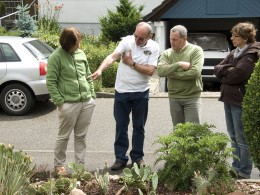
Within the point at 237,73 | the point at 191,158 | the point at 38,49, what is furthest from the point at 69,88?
the point at 38,49

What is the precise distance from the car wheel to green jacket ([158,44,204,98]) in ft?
15.8

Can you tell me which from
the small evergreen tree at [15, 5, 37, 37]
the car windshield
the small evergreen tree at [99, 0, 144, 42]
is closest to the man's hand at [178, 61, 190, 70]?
the car windshield

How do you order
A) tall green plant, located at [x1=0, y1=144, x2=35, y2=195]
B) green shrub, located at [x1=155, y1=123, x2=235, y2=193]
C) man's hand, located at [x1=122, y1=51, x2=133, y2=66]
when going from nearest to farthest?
tall green plant, located at [x1=0, y1=144, x2=35, y2=195] → green shrub, located at [x1=155, y1=123, x2=235, y2=193] → man's hand, located at [x1=122, y1=51, x2=133, y2=66]

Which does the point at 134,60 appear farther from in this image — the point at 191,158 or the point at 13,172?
the point at 13,172

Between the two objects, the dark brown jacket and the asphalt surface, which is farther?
the asphalt surface

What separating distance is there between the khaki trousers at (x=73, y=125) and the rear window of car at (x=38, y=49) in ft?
15.0

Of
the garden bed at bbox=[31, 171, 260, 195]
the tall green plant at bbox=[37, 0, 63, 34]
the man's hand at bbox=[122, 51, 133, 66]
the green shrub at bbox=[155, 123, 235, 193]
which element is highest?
the tall green plant at bbox=[37, 0, 63, 34]

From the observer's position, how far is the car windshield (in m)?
15.6

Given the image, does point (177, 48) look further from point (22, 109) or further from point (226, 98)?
point (22, 109)

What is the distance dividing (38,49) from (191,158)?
659 cm

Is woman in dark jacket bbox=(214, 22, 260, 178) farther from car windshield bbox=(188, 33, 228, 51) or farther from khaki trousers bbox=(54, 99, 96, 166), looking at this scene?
car windshield bbox=(188, 33, 228, 51)

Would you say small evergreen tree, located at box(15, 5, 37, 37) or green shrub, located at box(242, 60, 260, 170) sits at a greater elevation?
small evergreen tree, located at box(15, 5, 37, 37)

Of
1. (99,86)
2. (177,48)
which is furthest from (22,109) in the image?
(177,48)

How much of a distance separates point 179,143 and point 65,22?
1947cm
